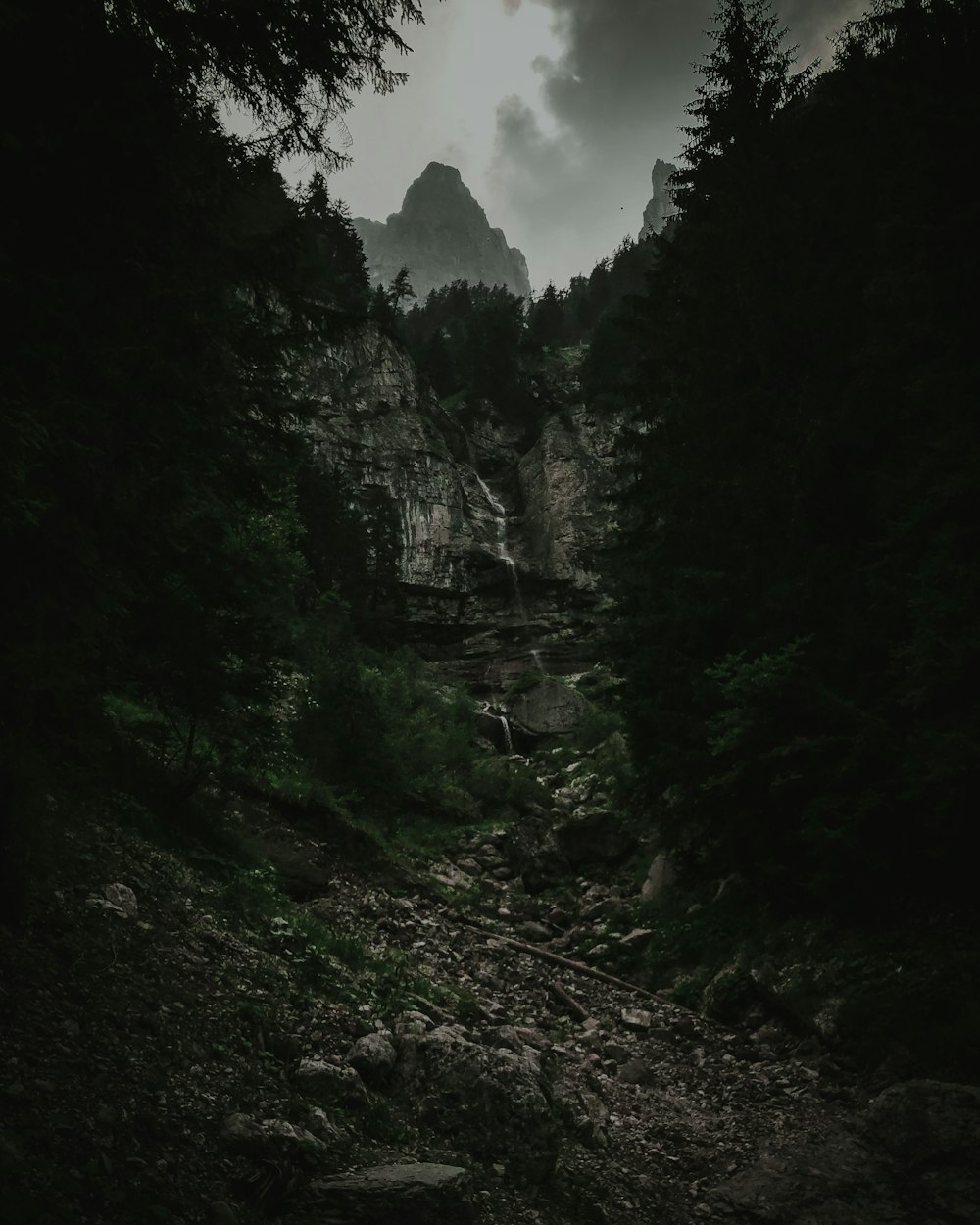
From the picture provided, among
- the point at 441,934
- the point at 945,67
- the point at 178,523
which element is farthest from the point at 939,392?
the point at 441,934

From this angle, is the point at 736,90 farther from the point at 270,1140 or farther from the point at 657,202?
the point at 657,202

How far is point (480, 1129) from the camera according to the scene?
480cm

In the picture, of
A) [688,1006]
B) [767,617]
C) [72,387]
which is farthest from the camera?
[767,617]

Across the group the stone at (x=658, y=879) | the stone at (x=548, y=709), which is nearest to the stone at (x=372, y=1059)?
the stone at (x=658, y=879)

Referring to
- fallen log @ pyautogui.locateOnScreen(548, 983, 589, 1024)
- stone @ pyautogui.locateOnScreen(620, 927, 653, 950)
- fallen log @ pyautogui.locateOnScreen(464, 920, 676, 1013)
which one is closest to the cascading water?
stone @ pyautogui.locateOnScreen(620, 927, 653, 950)

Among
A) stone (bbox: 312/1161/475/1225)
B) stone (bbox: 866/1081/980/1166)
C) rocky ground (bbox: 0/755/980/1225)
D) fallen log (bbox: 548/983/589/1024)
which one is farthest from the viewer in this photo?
fallen log (bbox: 548/983/589/1024)

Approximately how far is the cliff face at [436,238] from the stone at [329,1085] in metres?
189

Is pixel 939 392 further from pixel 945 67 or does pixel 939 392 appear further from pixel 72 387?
pixel 72 387

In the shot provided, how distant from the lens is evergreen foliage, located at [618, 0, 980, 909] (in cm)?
695

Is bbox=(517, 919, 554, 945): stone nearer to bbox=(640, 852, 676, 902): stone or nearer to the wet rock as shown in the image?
bbox=(640, 852, 676, 902): stone

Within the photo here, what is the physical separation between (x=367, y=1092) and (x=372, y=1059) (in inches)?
14.8

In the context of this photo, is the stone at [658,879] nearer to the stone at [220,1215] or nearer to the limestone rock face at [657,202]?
the stone at [220,1215]

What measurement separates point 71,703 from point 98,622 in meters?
0.56

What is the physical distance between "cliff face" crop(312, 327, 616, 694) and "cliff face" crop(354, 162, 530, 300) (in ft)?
453
